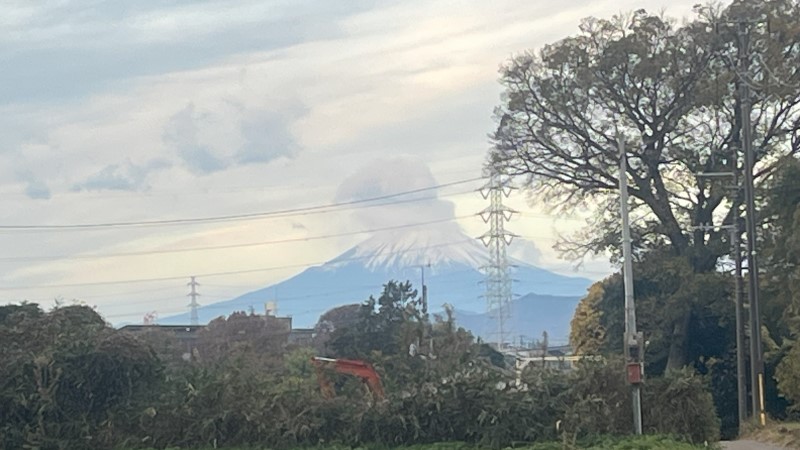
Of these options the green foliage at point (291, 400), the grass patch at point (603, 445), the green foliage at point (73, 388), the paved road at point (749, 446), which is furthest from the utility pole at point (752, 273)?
the green foliage at point (73, 388)

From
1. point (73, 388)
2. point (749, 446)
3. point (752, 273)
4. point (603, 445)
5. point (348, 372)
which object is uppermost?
point (752, 273)

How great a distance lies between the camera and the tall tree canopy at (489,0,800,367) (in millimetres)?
49969

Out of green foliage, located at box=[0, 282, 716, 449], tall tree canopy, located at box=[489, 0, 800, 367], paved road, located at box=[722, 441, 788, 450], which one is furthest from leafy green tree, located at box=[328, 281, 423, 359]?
paved road, located at box=[722, 441, 788, 450]

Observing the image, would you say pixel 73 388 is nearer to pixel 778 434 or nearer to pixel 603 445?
pixel 603 445

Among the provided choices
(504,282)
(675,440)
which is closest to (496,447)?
(675,440)

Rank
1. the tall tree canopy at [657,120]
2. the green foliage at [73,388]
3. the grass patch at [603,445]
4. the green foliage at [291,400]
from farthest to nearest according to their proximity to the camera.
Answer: the tall tree canopy at [657,120]
the green foliage at [73,388]
the green foliage at [291,400]
the grass patch at [603,445]

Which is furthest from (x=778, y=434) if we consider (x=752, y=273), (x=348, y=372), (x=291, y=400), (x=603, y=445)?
(x=291, y=400)

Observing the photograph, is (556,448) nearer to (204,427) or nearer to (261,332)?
(204,427)

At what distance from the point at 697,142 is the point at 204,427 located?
1116 inches

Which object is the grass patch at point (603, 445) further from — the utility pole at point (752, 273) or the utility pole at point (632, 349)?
the utility pole at point (752, 273)

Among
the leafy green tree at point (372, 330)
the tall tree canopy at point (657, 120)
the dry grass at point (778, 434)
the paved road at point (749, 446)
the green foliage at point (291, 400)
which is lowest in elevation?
the paved road at point (749, 446)

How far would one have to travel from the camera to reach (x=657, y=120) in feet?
173

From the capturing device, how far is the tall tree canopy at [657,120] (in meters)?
50.0

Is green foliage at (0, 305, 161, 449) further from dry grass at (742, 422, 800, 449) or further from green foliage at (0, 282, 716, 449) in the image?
dry grass at (742, 422, 800, 449)
